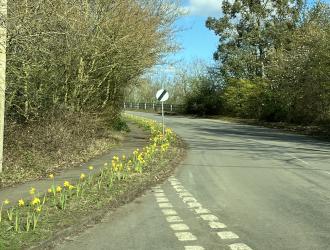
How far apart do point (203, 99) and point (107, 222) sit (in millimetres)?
54587

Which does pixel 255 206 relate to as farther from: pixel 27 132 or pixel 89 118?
pixel 89 118

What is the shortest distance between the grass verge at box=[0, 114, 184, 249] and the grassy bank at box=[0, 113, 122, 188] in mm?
1723

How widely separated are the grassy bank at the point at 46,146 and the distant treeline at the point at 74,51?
0.55 meters

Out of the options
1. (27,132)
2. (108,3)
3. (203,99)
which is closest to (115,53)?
(108,3)

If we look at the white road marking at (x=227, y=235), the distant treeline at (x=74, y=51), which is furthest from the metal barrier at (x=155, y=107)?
the white road marking at (x=227, y=235)

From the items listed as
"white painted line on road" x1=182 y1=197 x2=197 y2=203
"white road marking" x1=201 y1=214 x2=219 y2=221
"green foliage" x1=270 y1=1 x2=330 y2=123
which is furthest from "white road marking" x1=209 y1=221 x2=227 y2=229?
"green foliage" x1=270 y1=1 x2=330 y2=123

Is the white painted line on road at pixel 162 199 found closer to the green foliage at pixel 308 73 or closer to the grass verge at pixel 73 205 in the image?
the grass verge at pixel 73 205

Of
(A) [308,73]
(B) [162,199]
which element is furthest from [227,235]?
(A) [308,73]

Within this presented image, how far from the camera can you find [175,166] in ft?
50.4

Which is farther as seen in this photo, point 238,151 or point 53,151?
point 238,151

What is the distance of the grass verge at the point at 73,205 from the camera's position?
6.75m

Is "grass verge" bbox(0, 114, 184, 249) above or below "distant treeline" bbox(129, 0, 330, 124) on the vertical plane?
below

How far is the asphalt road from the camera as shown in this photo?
22.3ft

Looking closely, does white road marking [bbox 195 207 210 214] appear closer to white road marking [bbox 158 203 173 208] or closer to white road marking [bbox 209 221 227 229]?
white road marking [bbox 158 203 173 208]
